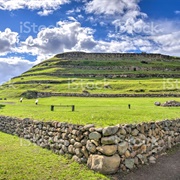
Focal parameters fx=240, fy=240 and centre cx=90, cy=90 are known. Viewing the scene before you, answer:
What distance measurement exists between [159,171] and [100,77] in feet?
250

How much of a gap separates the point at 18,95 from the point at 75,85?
16353 millimetres

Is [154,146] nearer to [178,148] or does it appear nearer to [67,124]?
[178,148]

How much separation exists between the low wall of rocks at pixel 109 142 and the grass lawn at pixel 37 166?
480mm

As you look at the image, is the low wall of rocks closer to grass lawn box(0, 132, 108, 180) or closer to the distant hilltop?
grass lawn box(0, 132, 108, 180)

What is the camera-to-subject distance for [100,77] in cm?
8706

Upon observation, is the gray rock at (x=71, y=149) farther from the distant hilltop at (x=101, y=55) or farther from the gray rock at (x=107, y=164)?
the distant hilltop at (x=101, y=55)

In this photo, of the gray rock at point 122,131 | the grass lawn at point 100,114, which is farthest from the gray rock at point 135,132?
the grass lawn at point 100,114

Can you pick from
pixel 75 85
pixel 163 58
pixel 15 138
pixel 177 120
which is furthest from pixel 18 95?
pixel 163 58

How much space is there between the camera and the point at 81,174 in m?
10.4

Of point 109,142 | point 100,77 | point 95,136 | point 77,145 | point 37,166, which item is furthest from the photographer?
point 100,77

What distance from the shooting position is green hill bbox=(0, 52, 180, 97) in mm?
64250

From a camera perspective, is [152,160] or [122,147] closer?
[122,147]

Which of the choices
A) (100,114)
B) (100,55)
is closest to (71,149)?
(100,114)

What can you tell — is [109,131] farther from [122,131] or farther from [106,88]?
[106,88]
